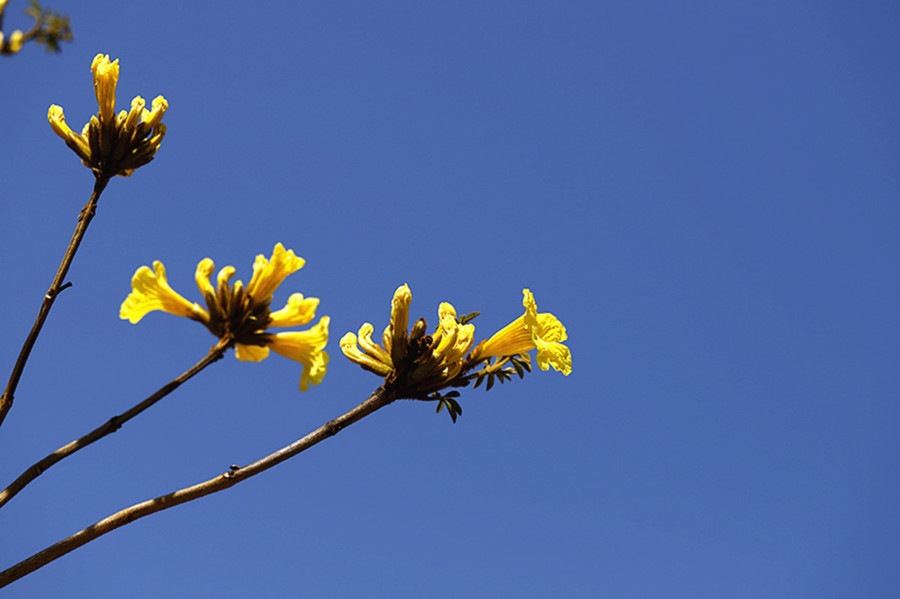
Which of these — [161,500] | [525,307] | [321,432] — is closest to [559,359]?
[525,307]

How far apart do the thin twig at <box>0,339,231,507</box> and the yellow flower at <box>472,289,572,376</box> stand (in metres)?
1.79

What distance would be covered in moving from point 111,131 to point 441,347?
2554 millimetres

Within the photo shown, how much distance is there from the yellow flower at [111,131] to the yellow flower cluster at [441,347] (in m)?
1.83

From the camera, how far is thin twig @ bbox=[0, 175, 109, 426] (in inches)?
141

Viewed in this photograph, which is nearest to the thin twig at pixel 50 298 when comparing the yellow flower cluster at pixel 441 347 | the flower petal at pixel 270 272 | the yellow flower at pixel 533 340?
the flower petal at pixel 270 272

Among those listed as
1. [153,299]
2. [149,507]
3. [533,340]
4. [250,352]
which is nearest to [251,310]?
[250,352]

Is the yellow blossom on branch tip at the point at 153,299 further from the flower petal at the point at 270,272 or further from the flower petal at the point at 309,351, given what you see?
the flower petal at the point at 309,351

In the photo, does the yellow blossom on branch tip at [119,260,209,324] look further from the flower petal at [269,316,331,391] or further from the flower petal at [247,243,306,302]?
the flower petal at [269,316,331,391]

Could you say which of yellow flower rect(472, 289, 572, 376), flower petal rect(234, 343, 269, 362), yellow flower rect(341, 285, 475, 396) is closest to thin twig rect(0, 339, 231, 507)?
flower petal rect(234, 343, 269, 362)

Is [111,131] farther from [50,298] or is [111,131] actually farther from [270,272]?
[270,272]

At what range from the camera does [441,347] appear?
402 centimetres

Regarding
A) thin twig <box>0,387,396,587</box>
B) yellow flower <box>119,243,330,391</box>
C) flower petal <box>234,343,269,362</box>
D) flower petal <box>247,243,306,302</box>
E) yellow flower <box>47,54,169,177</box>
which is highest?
yellow flower <box>47,54,169,177</box>

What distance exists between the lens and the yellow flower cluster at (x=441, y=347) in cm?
399

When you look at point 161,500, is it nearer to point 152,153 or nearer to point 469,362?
point 469,362
